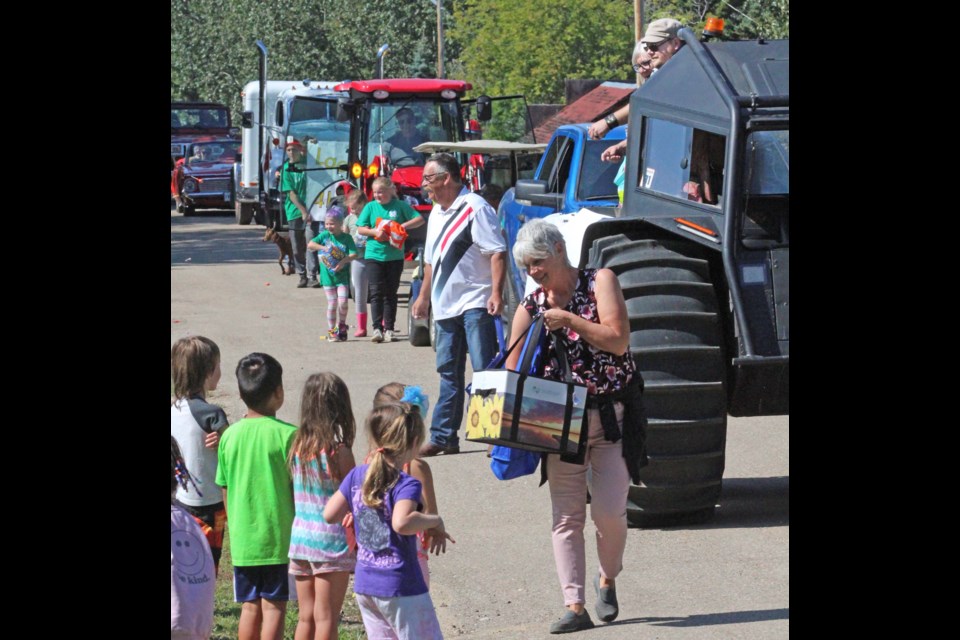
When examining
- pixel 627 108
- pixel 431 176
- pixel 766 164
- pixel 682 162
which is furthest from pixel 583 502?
pixel 627 108

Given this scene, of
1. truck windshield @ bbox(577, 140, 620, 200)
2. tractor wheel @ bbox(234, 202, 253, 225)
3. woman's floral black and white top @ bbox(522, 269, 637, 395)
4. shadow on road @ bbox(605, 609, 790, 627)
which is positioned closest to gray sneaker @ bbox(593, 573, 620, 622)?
shadow on road @ bbox(605, 609, 790, 627)

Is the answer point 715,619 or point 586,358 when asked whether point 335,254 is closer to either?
point 586,358

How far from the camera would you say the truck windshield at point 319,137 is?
2353 centimetres

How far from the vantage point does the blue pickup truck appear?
34.2 ft

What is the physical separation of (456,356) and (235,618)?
321 cm

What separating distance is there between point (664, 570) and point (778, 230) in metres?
1.94

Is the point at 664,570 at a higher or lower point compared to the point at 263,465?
lower

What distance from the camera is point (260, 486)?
5242 millimetres

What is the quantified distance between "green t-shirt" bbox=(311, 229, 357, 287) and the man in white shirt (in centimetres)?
530

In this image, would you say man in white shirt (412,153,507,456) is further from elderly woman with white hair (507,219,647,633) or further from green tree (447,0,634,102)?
green tree (447,0,634,102)

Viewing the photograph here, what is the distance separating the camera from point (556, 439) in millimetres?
5820
